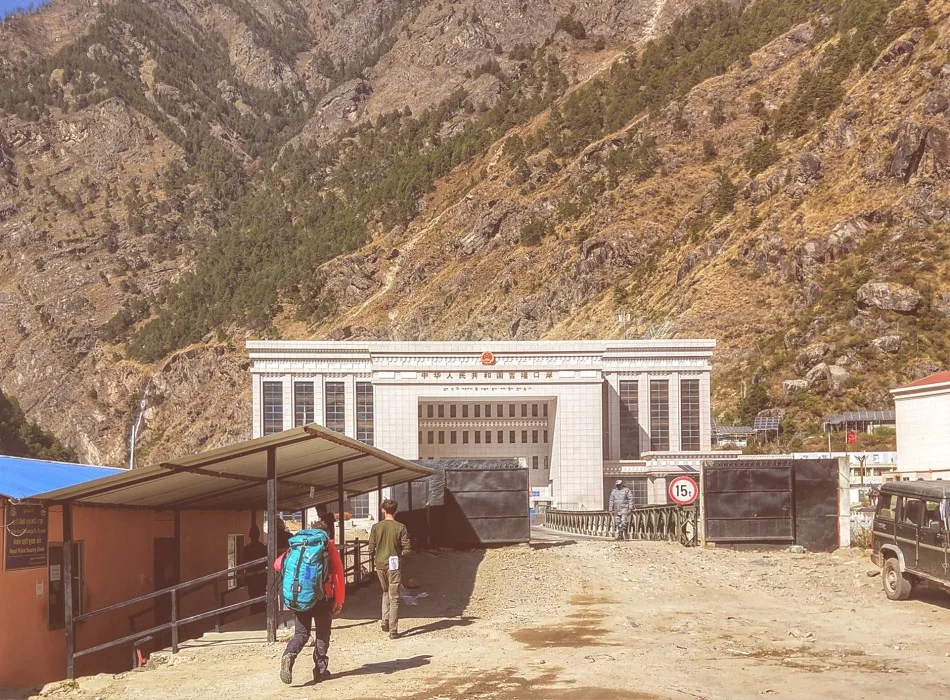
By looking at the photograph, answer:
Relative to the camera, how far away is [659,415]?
7444 centimetres

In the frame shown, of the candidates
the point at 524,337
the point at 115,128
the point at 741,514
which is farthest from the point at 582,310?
the point at 115,128

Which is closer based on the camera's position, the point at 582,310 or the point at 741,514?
the point at 741,514

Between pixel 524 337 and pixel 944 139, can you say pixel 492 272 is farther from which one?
pixel 944 139

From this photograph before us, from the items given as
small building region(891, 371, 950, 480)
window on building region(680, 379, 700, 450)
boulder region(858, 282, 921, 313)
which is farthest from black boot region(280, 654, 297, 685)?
boulder region(858, 282, 921, 313)

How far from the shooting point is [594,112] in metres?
139

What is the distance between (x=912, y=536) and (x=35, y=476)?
45.2 ft

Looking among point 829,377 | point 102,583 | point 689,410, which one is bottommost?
point 102,583

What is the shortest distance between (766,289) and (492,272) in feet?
123

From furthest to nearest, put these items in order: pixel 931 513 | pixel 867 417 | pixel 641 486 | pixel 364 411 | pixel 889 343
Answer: pixel 889 343
pixel 867 417
pixel 364 411
pixel 641 486
pixel 931 513

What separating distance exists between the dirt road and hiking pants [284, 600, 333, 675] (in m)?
0.32

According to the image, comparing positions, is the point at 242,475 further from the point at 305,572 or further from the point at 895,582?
the point at 895,582

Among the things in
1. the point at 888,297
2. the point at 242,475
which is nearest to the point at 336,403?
the point at 888,297

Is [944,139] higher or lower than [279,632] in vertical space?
higher

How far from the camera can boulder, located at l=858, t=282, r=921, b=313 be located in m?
81.9
